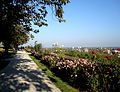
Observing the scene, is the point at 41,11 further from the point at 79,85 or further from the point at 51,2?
the point at 79,85

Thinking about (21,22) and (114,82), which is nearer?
(114,82)

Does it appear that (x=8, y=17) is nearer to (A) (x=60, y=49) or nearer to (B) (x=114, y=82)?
(B) (x=114, y=82)

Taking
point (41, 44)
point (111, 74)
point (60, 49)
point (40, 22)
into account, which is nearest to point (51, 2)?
point (40, 22)

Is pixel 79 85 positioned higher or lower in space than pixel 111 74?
lower

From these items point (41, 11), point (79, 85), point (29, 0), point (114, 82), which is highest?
point (29, 0)

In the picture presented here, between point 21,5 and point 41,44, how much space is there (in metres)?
41.5

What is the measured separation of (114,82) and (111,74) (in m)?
0.42

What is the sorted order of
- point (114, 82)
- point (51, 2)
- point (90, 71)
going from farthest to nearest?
point (51, 2) < point (90, 71) < point (114, 82)

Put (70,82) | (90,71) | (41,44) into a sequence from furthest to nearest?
1. (41,44)
2. (70,82)
3. (90,71)

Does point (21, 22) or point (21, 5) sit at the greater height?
point (21, 5)

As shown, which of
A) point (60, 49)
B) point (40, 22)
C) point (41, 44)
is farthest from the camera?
point (41, 44)

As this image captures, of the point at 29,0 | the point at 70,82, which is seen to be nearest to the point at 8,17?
the point at 29,0

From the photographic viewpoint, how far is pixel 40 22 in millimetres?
9641

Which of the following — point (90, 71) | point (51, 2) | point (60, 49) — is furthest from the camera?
point (60, 49)
